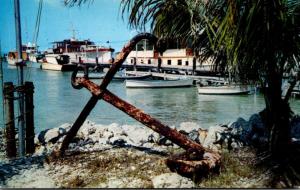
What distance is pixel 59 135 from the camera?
8102mm

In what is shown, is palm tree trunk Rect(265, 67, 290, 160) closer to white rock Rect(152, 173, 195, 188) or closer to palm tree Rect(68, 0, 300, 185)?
palm tree Rect(68, 0, 300, 185)

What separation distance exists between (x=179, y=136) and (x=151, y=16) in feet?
5.90

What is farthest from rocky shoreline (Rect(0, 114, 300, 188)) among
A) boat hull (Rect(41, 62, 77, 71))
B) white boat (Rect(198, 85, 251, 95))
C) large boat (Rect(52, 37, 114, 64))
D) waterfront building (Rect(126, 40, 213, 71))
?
boat hull (Rect(41, 62, 77, 71))

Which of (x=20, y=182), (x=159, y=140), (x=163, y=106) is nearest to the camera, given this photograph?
(x=20, y=182)

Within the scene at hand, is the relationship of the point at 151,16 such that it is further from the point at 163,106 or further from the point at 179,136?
the point at 163,106

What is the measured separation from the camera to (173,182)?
4.55 m

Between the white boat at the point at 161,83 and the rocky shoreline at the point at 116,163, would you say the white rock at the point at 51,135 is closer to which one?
the rocky shoreline at the point at 116,163

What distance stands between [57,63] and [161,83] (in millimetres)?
45028

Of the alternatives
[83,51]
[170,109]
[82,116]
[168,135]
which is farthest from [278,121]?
[83,51]

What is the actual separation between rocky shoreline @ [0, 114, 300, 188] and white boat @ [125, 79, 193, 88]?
29993mm

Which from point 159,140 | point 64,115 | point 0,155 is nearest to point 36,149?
point 0,155

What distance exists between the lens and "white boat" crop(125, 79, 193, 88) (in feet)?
124

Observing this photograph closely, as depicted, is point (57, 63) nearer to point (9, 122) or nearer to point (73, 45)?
point (73, 45)

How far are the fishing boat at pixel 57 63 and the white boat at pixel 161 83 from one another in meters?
38.5
